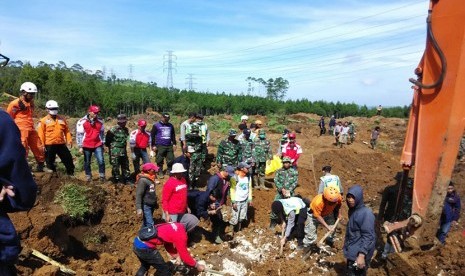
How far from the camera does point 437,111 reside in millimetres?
4734

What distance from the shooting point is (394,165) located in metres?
18.5

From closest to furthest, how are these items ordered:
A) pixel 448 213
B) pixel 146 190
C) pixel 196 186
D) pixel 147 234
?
1. pixel 147 234
2. pixel 146 190
3. pixel 448 213
4. pixel 196 186

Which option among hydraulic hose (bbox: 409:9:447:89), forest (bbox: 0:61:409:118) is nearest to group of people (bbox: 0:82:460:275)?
hydraulic hose (bbox: 409:9:447:89)

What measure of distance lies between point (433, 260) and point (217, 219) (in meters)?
3.87

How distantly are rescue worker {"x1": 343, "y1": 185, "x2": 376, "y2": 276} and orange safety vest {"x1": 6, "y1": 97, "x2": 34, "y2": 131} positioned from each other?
5.58m

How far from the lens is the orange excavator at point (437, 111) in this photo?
4.56 meters

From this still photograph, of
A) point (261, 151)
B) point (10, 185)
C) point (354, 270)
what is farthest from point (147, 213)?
point (10, 185)

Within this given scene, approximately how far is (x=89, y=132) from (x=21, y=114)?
169 centimetres

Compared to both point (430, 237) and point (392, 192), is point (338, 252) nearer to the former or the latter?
point (392, 192)

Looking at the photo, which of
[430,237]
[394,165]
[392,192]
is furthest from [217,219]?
[394,165]

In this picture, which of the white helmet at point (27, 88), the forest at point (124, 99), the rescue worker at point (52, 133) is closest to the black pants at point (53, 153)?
the rescue worker at point (52, 133)

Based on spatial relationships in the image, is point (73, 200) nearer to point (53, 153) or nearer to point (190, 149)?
point (53, 153)

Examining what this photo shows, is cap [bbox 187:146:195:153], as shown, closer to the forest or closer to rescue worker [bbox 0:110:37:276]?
rescue worker [bbox 0:110:37:276]

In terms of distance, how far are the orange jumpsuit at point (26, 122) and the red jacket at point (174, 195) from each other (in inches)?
102
